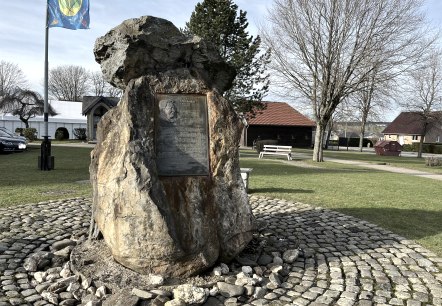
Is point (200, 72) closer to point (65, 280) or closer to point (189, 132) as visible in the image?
point (189, 132)

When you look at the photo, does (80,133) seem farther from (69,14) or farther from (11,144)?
(69,14)

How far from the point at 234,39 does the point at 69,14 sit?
555 inches

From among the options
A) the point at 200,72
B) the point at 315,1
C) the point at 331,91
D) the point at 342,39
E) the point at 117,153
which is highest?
the point at 315,1

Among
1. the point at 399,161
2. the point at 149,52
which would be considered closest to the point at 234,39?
the point at 399,161

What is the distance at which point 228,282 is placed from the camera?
3.88m

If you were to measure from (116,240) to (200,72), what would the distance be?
7.47 feet

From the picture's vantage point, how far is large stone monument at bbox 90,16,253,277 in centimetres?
381

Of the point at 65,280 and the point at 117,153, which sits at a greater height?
the point at 117,153

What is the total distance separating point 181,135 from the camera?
4.40m

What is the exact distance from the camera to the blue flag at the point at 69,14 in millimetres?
13211

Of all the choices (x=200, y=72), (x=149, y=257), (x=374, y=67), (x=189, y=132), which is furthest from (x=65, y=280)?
(x=374, y=67)

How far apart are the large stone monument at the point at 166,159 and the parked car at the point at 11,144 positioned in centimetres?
1918

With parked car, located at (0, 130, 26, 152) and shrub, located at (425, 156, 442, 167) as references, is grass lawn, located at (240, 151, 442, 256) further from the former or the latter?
parked car, located at (0, 130, 26, 152)

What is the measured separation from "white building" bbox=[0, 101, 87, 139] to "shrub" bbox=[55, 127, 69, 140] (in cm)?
78
